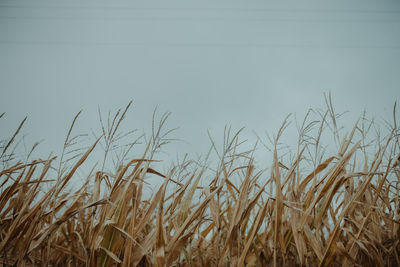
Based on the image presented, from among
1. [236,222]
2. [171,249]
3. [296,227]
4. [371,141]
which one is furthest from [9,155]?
[371,141]

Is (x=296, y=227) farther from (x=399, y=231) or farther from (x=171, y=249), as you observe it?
(x=399, y=231)

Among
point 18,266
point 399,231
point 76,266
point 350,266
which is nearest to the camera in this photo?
point 18,266

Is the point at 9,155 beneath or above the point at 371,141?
beneath

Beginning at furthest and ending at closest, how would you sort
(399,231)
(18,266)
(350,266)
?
(399,231)
(350,266)
(18,266)

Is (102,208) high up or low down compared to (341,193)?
down

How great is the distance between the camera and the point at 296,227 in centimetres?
113

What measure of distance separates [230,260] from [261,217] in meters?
0.25

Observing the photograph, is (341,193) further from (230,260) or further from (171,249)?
(171,249)

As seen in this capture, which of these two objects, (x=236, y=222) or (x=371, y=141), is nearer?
(x=236, y=222)

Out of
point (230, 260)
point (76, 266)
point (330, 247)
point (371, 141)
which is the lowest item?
point (76, 266)

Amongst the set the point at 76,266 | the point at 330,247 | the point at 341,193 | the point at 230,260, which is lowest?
the point at 76,266

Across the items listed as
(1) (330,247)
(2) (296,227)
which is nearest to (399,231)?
(1) (330,247)

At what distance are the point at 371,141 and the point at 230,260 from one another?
1.16 metres

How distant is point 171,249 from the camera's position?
3.49ft
